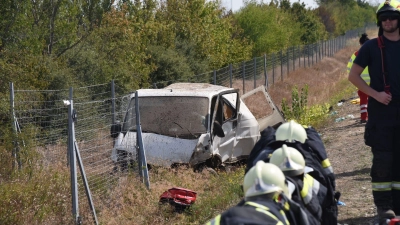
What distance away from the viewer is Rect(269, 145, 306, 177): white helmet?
5.00 m

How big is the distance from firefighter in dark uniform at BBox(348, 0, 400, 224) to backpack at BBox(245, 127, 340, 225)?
95 cm

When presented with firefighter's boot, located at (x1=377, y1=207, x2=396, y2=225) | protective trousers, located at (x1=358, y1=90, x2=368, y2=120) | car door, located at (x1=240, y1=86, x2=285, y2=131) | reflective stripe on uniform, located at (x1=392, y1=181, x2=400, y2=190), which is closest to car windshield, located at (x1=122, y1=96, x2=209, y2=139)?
car door, located at (x1=240, y1=86, x2=285, y2=131)

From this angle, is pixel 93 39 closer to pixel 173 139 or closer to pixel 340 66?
pixel 173 139

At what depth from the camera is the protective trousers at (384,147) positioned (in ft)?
22.6

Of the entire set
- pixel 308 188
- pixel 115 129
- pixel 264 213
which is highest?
pixel 264 213

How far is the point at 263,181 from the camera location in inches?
167

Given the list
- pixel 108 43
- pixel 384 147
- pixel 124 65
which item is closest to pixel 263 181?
pixel 384 147

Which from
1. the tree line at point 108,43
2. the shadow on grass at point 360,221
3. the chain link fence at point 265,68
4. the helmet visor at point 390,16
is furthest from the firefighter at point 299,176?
the chain link fence at point 265,68

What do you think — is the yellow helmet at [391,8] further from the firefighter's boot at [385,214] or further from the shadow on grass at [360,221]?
the shadow on grass at [360,221]

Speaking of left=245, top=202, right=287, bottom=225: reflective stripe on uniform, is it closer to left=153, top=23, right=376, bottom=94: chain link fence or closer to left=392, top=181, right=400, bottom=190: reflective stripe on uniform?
left=392, top=181, right=400, bottom=190: reflective stripe on uniform

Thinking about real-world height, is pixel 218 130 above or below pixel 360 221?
above

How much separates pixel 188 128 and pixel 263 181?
24.0 ft

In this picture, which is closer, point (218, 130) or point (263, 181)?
point (263, 181)

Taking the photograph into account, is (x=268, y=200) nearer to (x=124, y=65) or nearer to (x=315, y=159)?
(x=315, y=159)
